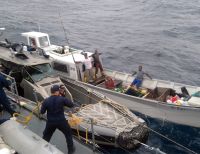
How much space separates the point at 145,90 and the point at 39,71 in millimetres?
6219

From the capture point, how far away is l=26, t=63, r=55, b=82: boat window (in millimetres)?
15962

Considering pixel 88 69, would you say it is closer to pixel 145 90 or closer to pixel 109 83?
pixel 109 83

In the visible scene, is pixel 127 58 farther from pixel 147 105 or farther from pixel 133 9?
pixel 133 9

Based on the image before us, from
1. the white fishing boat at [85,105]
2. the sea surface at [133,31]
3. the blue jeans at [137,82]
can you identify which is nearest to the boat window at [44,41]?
the sea surface at [133,31]

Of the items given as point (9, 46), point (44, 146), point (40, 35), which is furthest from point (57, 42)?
point (44, 146)

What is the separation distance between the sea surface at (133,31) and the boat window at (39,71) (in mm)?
4212

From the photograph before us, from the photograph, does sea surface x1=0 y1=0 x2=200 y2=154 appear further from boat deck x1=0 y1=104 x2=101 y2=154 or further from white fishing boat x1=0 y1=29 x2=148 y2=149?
boat deck x1=0 y1=104 x2=101 y2=154

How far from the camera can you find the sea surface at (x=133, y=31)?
76.2ft

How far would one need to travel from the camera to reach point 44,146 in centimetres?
899

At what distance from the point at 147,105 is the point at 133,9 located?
2854 centimetres

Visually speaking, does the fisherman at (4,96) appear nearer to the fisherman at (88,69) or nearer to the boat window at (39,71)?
the boat window at (39,71)

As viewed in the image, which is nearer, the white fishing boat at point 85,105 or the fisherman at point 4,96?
the fisherman at point 4,96

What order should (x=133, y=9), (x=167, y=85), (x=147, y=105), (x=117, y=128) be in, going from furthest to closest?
(x=133, y=9), (x=167, y=85), (x=147, y=105), (x=117, y=128)

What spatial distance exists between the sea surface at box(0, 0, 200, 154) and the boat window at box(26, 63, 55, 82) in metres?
4.21
